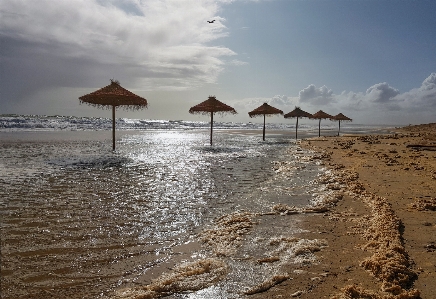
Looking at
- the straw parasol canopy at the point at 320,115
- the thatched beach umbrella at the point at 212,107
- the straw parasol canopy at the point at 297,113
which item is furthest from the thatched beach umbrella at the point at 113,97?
the straw parasol canopy at the point at 320,115

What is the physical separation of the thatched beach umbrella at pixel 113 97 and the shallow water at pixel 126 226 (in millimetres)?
6326

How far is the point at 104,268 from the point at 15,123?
121 ft

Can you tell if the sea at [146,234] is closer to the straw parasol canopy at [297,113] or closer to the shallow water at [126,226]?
the shallow water at [126,226]

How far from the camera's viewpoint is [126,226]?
4066 mm

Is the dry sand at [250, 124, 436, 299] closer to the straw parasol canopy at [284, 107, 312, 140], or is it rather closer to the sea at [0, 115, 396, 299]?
the sea at [0, 115, 396, 299]

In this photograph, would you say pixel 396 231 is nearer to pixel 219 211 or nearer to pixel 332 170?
pixel 219 211

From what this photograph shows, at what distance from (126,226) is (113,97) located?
10808mm

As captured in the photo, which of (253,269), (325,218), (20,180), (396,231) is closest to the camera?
(253,269)

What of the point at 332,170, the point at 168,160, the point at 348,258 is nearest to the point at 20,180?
the point at 168,160

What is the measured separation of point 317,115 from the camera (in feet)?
95.9

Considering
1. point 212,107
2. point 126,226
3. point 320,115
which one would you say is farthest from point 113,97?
point 320,115

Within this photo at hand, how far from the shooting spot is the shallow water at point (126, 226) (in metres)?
2.72

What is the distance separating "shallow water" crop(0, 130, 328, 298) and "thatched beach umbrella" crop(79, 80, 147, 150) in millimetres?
6326

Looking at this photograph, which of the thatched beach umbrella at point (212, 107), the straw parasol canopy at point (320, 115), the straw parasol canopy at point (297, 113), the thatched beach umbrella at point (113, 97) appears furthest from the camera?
the straw parasol canopy at point (320, 115)
